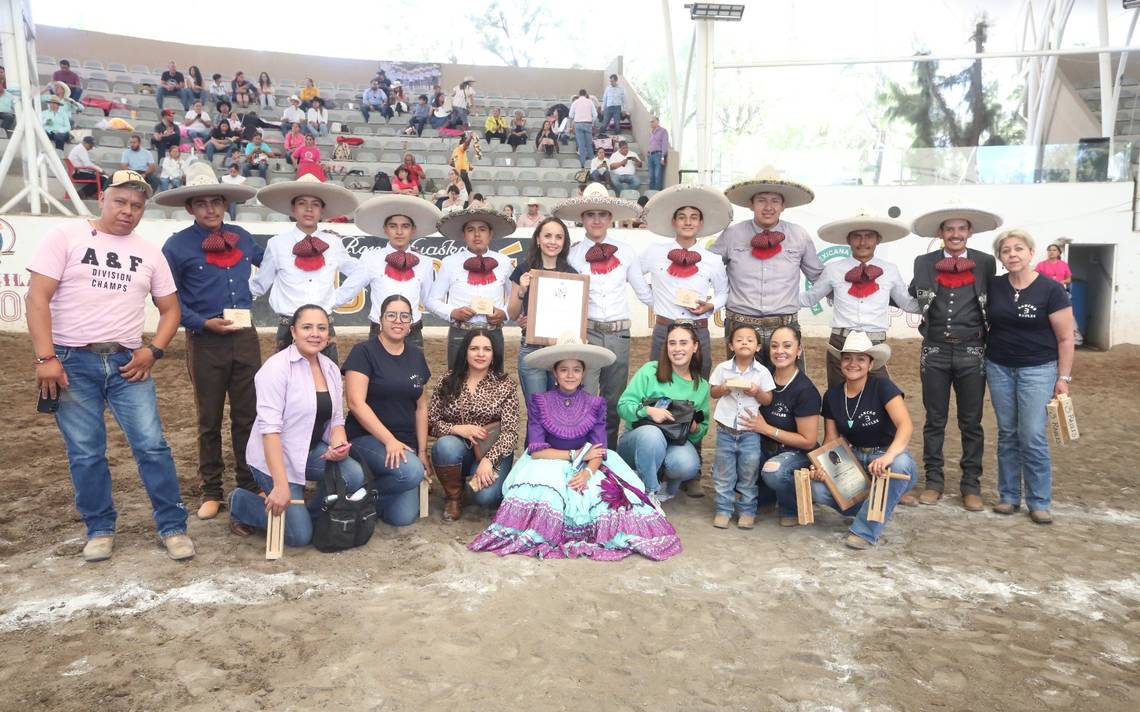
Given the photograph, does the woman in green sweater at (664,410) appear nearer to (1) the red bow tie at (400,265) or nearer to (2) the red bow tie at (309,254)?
(1) the red bow tie at (400,265)

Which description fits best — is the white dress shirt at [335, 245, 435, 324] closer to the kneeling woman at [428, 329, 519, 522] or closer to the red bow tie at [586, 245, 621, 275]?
the kneeling woman at [428, 329, 519, 522]

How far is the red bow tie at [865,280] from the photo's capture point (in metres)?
5.35

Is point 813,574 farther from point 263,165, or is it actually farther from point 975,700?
point 263,165

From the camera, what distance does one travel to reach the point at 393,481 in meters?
4.59

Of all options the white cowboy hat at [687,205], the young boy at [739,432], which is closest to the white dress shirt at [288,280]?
the white cowboy hat at [687,205]

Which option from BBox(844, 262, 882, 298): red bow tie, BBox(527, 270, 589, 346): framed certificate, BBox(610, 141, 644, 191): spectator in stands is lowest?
BBox(527, 270, 589, 346): framed certificate

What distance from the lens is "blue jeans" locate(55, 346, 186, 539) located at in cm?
389

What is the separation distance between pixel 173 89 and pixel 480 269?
1694cm

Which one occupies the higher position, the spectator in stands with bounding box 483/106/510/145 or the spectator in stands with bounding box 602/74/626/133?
the spectator in stands with bounding box 602/74/626/133

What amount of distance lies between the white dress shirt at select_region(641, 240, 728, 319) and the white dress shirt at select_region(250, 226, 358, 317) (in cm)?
214

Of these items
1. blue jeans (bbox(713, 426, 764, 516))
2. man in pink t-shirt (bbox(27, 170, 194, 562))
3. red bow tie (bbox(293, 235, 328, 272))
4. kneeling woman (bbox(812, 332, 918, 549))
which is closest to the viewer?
man in pink t-shirt (bbox(27, 170, 194, 562))

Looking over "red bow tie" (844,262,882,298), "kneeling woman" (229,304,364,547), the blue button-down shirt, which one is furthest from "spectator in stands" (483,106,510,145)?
"kneeling woman" (229,304,364,547)

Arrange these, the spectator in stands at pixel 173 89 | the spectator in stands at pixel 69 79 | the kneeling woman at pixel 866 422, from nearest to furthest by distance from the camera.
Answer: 1. the kneeling woman at pixel 866 422
2. the spectator in stands at pixel 69 79
3. the spectator in stands at pixel 173 89

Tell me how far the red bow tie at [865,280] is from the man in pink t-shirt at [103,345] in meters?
4.13
